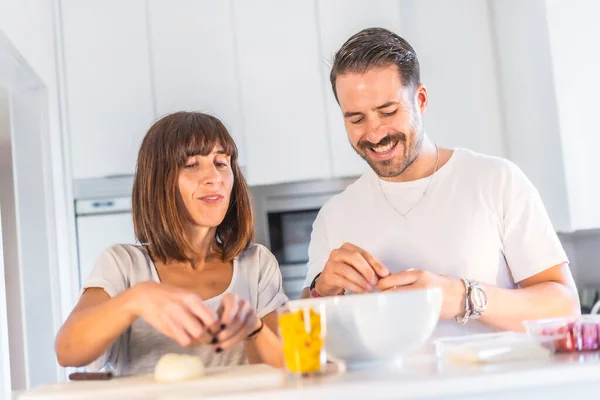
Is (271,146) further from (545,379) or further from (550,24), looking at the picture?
(545,379)

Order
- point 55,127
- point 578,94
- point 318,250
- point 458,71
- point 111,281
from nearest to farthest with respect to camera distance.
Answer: point 111,281, point 318,250, point 578,94, point 55,127, point 458,71

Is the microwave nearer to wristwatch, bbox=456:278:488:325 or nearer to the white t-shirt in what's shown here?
the white t-shirt

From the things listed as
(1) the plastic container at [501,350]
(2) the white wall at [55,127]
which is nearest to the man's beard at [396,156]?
(1) the plastic container at [501,350]

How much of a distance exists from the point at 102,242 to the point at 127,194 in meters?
0.20

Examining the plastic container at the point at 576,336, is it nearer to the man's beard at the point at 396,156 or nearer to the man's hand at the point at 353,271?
the man's hand at the point at 353,271

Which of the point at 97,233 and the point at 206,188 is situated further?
the point at 97,233

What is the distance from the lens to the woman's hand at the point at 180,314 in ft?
2.95

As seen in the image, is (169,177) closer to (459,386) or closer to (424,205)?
(424,205)

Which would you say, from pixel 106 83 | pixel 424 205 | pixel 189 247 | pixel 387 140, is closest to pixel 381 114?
pixel 387 140

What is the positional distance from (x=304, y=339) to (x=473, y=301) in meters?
0.38

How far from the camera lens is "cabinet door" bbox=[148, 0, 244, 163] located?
9.55 ft

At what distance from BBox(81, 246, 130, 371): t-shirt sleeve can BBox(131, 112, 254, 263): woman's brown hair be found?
0.08m

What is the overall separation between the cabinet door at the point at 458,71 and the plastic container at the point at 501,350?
232 centimetres

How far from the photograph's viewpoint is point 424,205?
1.53 metres
